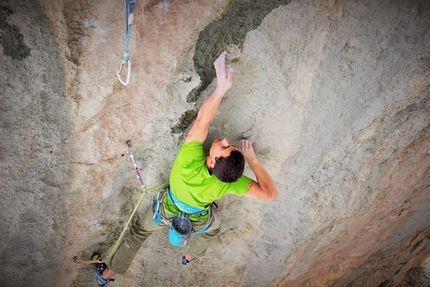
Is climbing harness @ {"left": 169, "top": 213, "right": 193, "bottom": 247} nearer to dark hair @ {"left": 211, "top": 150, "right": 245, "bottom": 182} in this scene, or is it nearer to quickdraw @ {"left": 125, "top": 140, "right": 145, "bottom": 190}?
quickdraw @ {"left": 125, "top": 140, "right": 145, "bottom": 190}

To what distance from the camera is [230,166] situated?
6.76 ft

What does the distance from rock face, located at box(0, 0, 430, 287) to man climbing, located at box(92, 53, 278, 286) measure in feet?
0.57

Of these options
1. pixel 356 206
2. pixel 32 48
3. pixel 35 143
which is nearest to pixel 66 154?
pixel 35 143

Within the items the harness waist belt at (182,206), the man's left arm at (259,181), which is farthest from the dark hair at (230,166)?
the harness waist belt at (182,206)

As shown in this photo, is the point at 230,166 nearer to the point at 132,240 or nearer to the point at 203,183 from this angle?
the point at 203,183

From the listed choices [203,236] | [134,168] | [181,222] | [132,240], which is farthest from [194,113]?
[132,240]

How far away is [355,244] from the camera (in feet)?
12.7

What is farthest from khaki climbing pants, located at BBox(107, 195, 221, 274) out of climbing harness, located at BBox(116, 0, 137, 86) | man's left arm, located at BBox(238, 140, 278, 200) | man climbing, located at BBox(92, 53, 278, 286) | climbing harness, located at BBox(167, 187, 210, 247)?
climbing harness, located at BBox(116, 0, 137, 86)

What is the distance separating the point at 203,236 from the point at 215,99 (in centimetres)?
141

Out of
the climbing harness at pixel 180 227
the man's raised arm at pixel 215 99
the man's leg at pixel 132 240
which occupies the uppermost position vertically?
the man's raised arm at pixel 215 99

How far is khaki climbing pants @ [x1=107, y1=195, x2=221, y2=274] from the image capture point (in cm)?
265

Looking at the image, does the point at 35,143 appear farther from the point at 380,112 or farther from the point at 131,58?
the point at 380,112

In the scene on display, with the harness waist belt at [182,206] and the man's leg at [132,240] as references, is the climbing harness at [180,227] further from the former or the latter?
the man's leg at [132,240]

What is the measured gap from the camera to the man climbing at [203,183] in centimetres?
207
